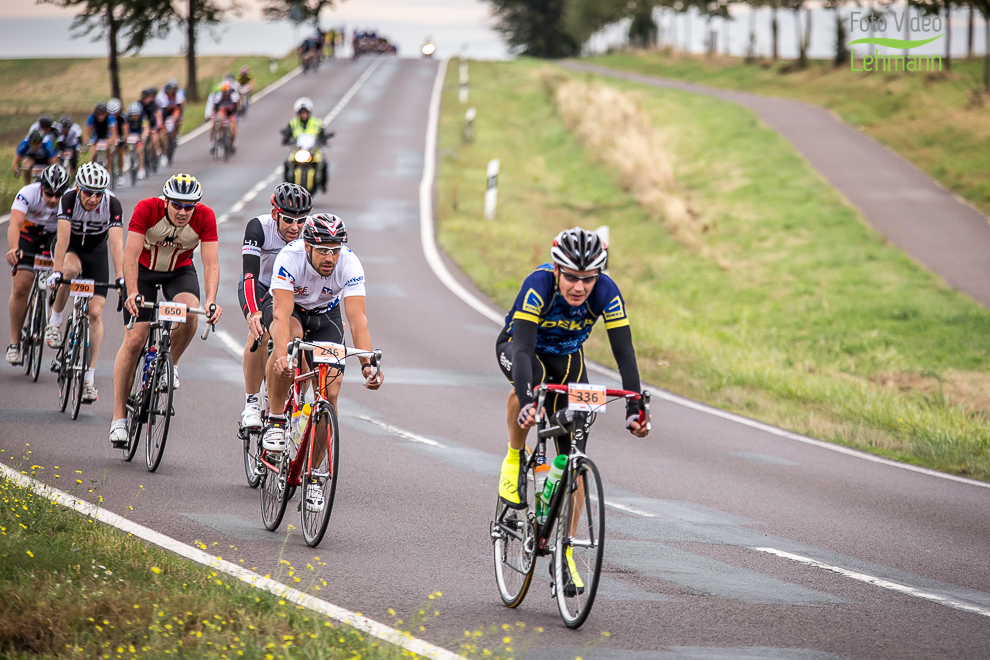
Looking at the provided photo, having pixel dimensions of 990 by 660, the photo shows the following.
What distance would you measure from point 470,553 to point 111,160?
65.8 feet

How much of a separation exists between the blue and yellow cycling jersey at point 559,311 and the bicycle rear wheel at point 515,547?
0.80 m

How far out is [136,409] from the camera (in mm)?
8273

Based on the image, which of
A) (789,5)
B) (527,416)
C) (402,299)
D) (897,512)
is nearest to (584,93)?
(789,5)

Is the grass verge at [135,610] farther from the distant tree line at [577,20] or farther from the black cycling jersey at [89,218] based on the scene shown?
the distant tree line at [577,20]

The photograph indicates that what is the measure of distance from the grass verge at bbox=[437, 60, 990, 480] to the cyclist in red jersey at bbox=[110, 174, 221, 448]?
698 centimetres

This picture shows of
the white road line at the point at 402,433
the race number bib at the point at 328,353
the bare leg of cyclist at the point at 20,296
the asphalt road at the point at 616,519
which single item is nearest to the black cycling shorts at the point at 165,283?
the asphalt road at the point at 616,519

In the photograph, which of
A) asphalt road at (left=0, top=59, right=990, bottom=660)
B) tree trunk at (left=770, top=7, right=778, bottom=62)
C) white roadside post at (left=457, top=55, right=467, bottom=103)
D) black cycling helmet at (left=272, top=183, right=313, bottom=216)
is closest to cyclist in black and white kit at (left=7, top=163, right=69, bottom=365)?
asphalt road at (left=0, top=59, right=990, bottom=660)

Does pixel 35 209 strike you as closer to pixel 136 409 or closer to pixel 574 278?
pixel 136 409

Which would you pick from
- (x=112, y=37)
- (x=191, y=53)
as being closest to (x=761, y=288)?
(x=112, y=37)

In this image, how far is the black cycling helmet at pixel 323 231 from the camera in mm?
6637

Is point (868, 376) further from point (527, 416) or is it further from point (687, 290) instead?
point (527, 416)

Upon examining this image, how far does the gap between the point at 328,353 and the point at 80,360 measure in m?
4.22

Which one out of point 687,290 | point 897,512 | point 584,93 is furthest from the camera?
point 584,93

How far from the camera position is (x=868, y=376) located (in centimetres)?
1617
